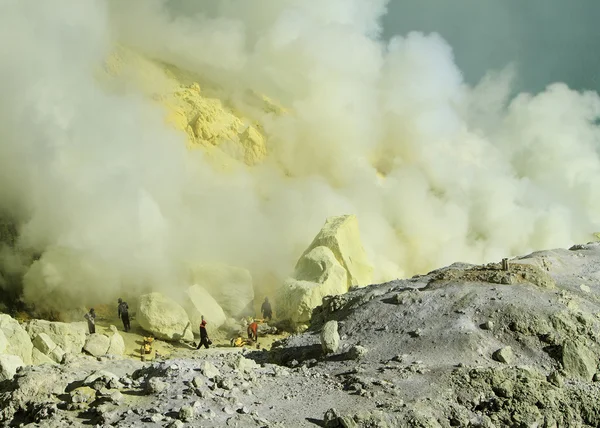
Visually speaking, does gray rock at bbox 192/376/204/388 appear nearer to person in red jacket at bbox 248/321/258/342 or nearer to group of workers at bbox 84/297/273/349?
group of workers at bbox 84/297/273/349

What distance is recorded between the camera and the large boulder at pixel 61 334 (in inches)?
378

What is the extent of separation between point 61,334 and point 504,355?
7.09m

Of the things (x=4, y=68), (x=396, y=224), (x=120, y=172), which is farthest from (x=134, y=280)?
(x=396, y=224)

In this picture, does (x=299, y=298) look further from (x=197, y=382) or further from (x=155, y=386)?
(x=155, y=386)

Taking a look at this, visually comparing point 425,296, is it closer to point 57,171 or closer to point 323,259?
point 323,259

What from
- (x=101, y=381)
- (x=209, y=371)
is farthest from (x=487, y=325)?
(x=101, y=381)

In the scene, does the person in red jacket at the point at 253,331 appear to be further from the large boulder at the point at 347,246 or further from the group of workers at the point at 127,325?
the large boulder at the point at 347,246

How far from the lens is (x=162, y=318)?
11383 millimetres

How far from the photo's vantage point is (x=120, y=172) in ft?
44.2

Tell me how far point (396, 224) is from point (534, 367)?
13.1 metres

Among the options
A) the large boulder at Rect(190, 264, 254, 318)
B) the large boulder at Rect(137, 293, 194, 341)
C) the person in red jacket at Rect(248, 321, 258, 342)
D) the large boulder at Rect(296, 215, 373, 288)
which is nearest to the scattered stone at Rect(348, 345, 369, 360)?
the person in red jacket at Rect(248, 321, 258, 342)

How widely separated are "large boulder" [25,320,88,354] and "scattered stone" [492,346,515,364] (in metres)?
6.75

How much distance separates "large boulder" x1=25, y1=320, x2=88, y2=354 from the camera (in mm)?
9602

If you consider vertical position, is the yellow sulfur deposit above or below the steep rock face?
above
